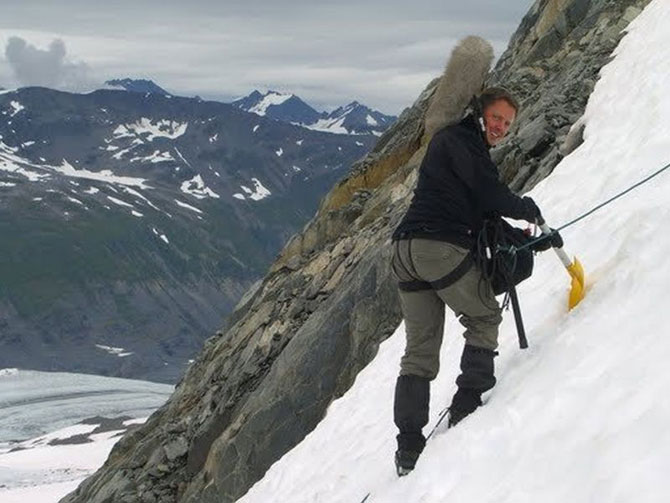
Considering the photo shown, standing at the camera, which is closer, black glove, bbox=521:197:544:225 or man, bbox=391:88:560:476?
man, bbox=391:88:560:476

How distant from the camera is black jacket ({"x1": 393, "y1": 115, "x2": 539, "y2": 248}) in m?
9.04

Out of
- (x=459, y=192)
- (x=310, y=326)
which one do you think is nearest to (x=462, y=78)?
(x=459, y=192)

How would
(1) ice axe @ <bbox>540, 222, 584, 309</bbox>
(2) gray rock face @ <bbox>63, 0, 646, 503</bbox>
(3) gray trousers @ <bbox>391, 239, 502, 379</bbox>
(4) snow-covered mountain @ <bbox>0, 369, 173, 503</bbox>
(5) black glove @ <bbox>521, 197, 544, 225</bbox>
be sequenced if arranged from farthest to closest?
(4) snow-covered mountain @ <bbox>0, 369, 173, 503</bbox>, (2) gray rock face @ <bbox>63, 0, 646, 503</bbox>, (1) ice axe @ <bbox>540, 222, 584, 309</bbox>, (5) black glove @ <bbox>521, 197, 544, 225</bbox>, (3) gray trousers @ <bbox>391, 239, 502, 379</bbox>

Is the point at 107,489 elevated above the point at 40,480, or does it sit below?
above

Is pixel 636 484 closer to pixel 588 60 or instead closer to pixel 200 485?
pixel 200 485

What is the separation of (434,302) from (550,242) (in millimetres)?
1486

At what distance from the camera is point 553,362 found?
9.16m

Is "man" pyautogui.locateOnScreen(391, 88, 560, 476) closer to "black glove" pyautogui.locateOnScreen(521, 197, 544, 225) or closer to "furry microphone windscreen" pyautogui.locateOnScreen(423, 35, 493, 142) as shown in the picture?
"black glove" pyautogui.locateOnScreen(521, 197, 544, 225)

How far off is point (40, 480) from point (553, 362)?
103 metres

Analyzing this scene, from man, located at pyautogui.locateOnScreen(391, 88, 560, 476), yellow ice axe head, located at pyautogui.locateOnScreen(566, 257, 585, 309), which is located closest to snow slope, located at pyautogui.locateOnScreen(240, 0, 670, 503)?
yellow ice axe head, located at pyautogui.locateOnScreen(566, 257, 585, 309)

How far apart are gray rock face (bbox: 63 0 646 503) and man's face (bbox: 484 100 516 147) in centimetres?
1066

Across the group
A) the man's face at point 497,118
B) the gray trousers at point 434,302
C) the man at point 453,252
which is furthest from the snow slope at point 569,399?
the man's face at point 497,118

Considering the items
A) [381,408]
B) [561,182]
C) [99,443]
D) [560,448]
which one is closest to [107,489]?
[381,408]

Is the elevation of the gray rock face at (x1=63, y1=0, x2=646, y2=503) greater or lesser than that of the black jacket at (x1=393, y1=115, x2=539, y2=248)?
A: lesser
